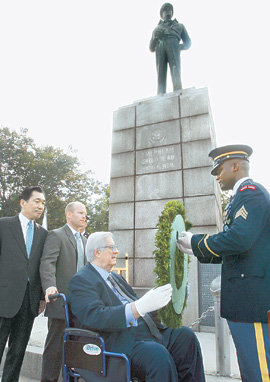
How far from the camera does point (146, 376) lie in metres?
1.91

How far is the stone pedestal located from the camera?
20.1 feet

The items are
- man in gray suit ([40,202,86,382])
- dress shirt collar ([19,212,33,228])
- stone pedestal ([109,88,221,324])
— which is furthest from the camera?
stone pedestal ([109,88,221,324])

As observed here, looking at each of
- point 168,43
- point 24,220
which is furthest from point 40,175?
point 24,220

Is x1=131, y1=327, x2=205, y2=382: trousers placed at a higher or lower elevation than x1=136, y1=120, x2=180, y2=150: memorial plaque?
lower

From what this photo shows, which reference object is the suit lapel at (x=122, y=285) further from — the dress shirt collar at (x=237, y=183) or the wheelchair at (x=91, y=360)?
the dress shirt collar at (x=237, y=183)

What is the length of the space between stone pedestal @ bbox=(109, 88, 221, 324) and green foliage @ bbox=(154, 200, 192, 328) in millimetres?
3089

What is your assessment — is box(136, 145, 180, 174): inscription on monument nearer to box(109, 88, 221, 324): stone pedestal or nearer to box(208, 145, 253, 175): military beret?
box(109, 88, 221, 324): stone pedestal

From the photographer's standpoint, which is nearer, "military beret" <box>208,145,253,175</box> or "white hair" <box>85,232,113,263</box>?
"military beret" <box>208,145,253,175</box>

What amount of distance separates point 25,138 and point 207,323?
21.7 metres

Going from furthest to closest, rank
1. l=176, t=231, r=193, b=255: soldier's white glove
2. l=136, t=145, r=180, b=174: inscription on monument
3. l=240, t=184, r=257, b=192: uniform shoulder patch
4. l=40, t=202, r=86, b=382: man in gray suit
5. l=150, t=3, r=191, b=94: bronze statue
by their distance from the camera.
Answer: l=150, t=3, r=191, b=94: bronze statue, l=136, t=145, r=180, b=174: inscription on monument, l=40, t=202, r=86, b=382: man in gray suit, l=176, t=231, r=193, b=255: soldier's white glove, l=240, t=184, r=257, b=192: uniform shoulder patch

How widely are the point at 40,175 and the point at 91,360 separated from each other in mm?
22450

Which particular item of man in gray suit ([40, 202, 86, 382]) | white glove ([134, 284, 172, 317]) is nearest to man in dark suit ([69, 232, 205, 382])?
white glove ([134, 284, 172, 317])

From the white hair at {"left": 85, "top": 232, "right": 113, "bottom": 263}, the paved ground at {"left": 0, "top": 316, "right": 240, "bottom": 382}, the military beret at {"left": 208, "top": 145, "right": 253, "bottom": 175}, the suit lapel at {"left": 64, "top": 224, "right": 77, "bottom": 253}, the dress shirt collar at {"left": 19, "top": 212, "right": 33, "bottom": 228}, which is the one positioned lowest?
the paved ground at {"left": 0, "top": 316, "right": 240, "bottom": 382}

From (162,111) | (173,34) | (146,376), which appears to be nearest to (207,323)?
(146,376)
